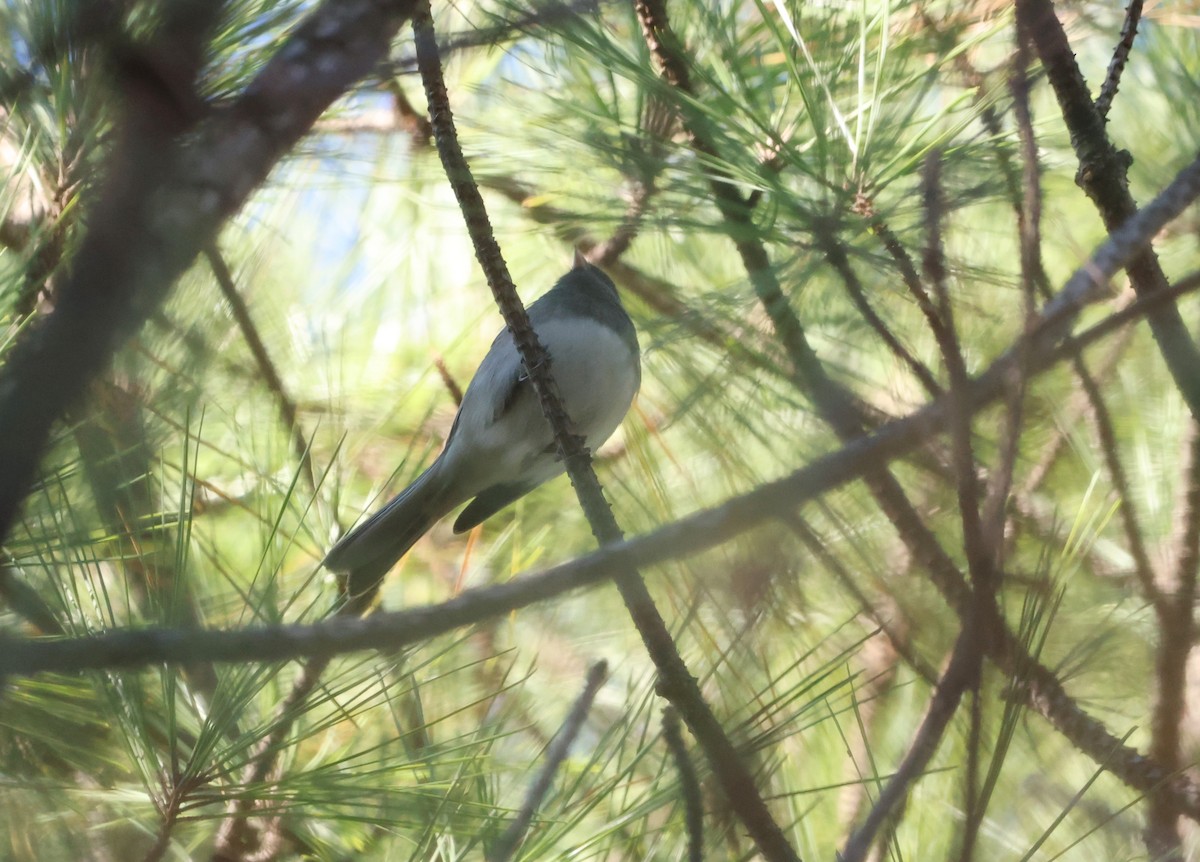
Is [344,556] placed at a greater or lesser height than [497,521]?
lesser

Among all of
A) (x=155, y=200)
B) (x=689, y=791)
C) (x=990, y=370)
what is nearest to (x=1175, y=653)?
(x=689, y=791)

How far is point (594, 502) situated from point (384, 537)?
0.59m

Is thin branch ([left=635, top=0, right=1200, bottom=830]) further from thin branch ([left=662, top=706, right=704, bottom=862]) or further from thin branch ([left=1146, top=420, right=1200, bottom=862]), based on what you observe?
thin branch ([left=662, top=706, right=704, bottom=862])

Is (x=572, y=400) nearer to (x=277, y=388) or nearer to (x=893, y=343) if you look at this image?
(x=277, y=388)

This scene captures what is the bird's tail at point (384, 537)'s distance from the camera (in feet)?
5.39

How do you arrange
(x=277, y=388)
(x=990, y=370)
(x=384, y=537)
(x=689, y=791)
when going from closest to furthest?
(x=990, y=370)
(x=689, y=791)
(x=277, y=388)
(x=384, y=537)

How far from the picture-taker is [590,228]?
1848 millimetres

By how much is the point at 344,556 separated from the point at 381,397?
0.65 meters

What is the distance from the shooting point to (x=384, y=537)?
1800 millimetres

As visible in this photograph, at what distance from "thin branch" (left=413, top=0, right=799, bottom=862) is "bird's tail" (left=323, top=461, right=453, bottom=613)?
37cm

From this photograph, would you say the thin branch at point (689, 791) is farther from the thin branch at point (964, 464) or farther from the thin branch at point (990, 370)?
the thin branch at point (964, 464)

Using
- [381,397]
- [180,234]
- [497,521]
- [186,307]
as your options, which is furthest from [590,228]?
[180,234]

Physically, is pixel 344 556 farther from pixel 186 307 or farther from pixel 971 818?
pixel 971 818

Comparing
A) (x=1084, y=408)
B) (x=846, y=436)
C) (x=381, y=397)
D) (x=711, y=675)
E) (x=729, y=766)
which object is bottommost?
(x=729, y=766)
